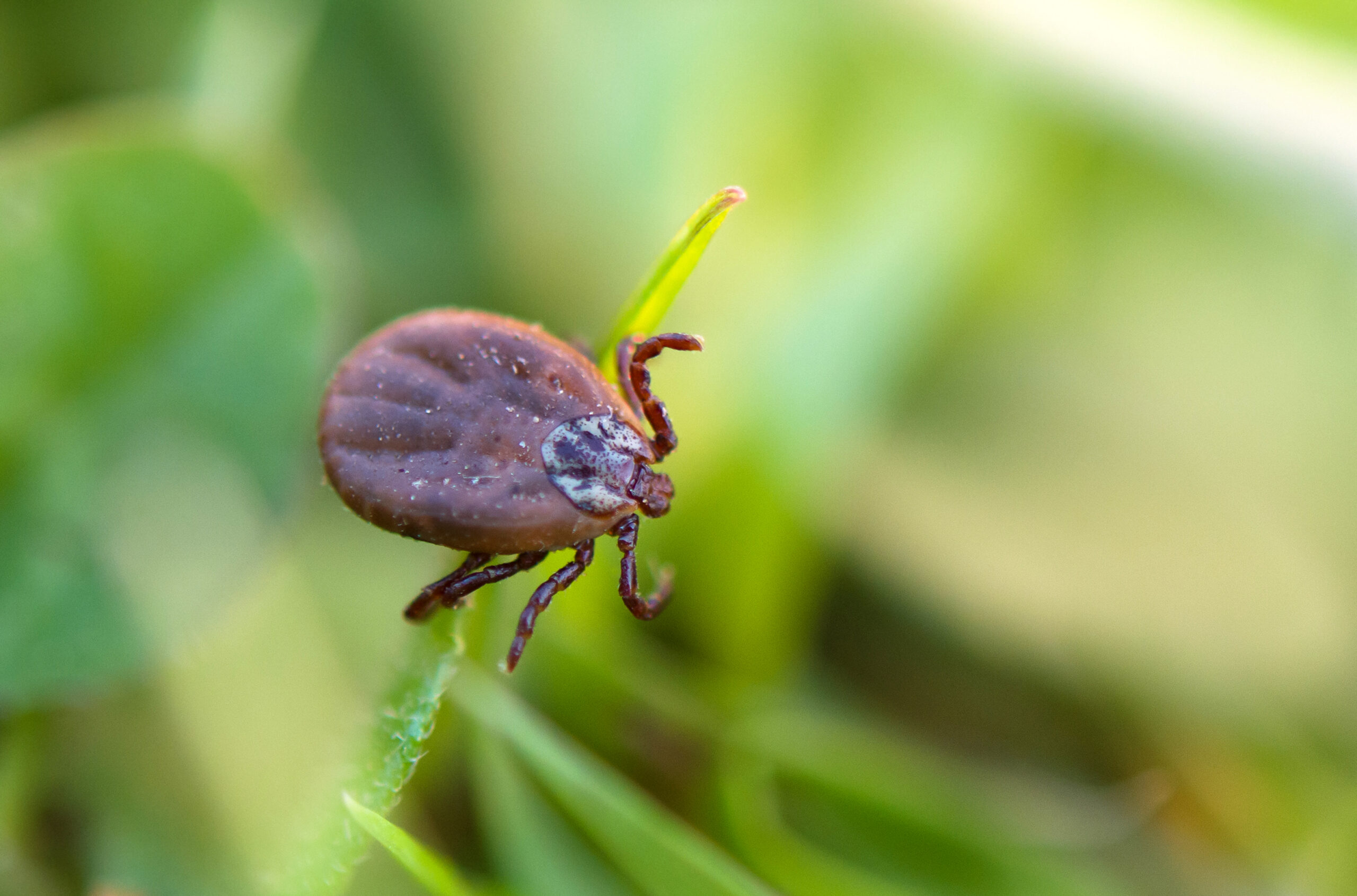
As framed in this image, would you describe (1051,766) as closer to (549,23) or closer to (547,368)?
(547,368)

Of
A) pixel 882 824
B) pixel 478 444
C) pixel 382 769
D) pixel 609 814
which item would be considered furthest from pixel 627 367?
pixel 882 824

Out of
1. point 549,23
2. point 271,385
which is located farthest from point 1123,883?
point 549,23

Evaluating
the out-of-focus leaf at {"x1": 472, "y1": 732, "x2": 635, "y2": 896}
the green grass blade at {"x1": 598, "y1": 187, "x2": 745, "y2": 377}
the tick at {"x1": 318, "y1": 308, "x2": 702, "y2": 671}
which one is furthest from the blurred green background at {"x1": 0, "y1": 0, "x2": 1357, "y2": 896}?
the green grass blade at {"x1": 598, "y1": 187, "x2": 745, "y2": 377}

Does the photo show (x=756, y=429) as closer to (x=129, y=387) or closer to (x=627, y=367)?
(x=627, y=367)

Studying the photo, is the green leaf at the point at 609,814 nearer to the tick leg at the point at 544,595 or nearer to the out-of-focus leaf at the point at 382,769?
the tick leg at the point at 544,595

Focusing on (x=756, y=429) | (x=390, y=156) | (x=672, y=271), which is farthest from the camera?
(x=390, y=156)

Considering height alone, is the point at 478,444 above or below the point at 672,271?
below
